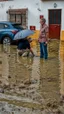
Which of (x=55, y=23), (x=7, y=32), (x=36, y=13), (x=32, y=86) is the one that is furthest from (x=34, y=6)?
(x=32, y=86)

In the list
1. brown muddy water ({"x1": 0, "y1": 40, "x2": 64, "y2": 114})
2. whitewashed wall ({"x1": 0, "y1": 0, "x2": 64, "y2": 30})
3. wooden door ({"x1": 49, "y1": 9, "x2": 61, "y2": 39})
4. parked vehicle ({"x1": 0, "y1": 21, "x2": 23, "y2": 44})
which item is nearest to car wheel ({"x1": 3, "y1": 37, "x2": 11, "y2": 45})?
parked vehicle ({"x1": 0, "y1": 21, "x2": 23, "y2": 44})

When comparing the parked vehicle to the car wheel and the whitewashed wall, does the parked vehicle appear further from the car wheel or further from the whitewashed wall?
the whitewashed wall

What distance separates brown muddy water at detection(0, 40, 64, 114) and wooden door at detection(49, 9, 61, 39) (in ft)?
44.9

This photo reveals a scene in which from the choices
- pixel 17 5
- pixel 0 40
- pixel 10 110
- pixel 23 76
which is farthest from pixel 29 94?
pixel 17 5

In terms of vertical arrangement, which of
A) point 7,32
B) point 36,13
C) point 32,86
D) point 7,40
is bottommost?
point 7,40

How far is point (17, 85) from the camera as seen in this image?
9445 millimetres

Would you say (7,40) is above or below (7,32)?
below

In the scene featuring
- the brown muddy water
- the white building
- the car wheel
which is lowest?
the car wheel

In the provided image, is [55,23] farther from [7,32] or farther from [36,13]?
[7,32]

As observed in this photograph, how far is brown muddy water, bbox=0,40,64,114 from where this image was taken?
23.5 ft

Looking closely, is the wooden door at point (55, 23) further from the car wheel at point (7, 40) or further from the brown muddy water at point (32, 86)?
the brown muddy water at point (32, 86)

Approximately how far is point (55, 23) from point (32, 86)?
19.3 metres

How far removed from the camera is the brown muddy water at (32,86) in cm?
718

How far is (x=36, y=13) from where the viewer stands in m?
28.9
